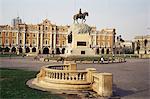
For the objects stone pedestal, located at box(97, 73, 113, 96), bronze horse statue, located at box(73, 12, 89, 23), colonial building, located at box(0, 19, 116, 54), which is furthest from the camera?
colonial building, located at box(0, 19, 116, 54)

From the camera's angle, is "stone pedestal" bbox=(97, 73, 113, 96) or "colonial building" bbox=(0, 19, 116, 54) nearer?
"stone pedestal" bbox=(97, 73, 113, 96)

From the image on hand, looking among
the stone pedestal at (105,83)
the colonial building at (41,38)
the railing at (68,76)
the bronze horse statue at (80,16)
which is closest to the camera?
the stone pedestal at (105,83)

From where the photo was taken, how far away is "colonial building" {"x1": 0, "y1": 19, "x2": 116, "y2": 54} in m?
103

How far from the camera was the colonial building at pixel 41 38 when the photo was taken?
339 ft

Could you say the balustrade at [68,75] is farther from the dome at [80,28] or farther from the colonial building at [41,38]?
the colonial building at [41,38]

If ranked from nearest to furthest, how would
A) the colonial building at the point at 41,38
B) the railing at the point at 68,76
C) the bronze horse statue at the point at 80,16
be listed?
1. the railing at the point at 68,76
2. the bronze horse statue at the point at 80,16
3. the colonial building at the point at 41,38

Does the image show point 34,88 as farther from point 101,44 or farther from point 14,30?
point 101,44

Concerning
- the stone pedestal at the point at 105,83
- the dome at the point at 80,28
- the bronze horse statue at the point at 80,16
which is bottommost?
the stone pedestal at the point at 105,83

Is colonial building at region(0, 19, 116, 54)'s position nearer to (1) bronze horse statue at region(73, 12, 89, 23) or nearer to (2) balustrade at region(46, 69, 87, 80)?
(1) bronze horse statue at region(73, 12, 89, 23)

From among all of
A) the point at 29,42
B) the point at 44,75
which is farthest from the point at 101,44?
the point at 44,75

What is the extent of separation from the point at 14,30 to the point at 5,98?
319 ft

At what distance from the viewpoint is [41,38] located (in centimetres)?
10844

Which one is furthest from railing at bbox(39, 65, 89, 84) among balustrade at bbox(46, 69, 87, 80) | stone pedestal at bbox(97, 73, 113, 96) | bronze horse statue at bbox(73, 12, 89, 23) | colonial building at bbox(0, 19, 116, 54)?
colonial building at bbox(0, 19, 116, 54)

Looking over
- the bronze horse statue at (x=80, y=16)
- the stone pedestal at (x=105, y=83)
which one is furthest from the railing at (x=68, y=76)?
the bronze horse statue at (x=80, y=16)
